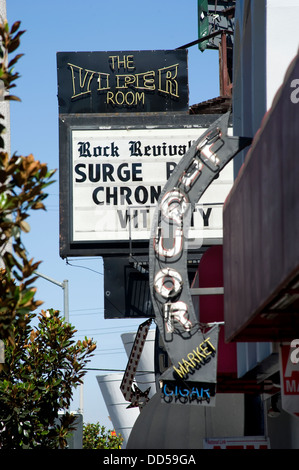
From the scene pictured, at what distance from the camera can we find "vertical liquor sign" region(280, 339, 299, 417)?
11.0m

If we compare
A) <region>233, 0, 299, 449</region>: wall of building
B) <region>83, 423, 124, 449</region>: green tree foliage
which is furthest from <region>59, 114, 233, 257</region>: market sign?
<region>83, 423, 124, 449</region>: green tree foliage

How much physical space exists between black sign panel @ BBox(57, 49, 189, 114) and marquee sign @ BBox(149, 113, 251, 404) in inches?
339

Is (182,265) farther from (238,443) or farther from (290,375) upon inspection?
(290,375)

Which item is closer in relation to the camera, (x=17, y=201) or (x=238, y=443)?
(x=17, y=201)

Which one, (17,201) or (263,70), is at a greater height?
(263,70)

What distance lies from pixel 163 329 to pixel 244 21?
19.5 feet

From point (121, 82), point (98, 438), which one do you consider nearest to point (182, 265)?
point (121, 82)

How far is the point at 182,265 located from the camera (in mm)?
14195

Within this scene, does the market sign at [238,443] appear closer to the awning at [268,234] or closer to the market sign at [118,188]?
the awning at [268,234]

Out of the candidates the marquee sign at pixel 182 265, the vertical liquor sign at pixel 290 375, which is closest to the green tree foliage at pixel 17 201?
the vertical liquor sign at pixel 290 375

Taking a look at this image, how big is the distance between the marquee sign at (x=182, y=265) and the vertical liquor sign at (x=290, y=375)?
2.38 meters

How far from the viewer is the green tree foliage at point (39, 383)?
1439 centimetres

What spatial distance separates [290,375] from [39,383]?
5.22 m

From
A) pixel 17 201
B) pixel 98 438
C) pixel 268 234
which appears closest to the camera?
pixel 17 201
